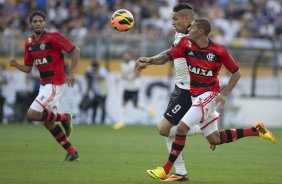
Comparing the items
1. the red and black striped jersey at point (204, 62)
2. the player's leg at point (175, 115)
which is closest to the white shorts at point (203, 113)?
the red and black striped jersey at point (204, 62)

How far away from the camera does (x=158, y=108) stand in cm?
2670

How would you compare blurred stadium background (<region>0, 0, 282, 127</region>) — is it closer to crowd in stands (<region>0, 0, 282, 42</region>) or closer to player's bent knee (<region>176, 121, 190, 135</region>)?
crowd in stands (<region>0, 0, 282, 42</region>)

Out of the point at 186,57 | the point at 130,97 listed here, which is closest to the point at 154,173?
the point at 186,57

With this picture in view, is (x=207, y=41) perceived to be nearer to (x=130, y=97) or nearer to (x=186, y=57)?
(x=186, y=57)

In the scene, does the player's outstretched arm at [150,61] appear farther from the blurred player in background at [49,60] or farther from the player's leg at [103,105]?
the player's leg at [103,105]

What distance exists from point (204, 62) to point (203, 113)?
29.2 inches

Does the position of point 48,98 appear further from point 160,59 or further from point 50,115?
point 160,59

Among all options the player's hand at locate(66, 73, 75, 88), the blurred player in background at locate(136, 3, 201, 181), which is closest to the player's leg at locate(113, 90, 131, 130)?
the player's hand at locate(66, 73, 75, 88)

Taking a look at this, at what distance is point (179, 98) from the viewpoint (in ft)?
36.3

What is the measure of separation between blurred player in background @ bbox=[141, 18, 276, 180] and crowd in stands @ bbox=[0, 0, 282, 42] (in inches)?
572

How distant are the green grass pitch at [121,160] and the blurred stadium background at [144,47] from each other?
4531 mm

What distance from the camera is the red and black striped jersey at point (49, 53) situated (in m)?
13.7

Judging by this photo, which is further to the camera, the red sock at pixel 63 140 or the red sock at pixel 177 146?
the red sock at pixel 63 140

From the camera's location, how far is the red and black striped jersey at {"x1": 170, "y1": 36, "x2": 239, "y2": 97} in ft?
34.7
